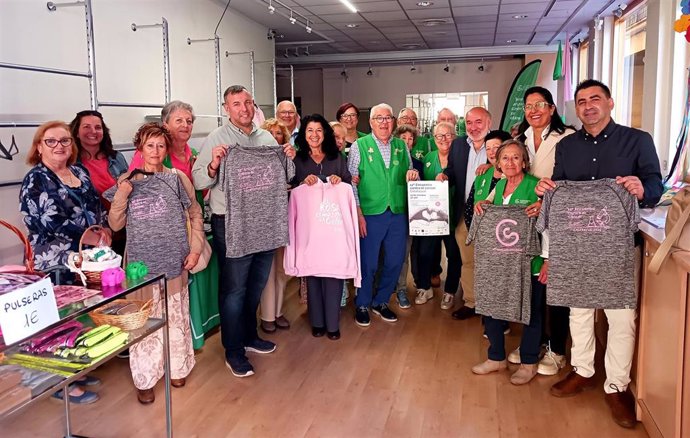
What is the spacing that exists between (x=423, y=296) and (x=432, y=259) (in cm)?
30

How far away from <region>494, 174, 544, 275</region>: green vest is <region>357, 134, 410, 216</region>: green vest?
93 centimetres

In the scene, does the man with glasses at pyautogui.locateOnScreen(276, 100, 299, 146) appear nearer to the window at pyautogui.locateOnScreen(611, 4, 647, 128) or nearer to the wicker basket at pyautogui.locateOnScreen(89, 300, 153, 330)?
the wicker basket at pyautogui.locateOnScreen(89, 300, 153, 330)

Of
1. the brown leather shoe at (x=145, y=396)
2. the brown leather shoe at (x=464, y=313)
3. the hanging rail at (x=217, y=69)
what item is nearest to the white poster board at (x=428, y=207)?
the brown leather shoe at (x=464, y=313)

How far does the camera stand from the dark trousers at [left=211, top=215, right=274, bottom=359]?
121 inches

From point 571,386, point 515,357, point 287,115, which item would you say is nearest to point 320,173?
point 287,115

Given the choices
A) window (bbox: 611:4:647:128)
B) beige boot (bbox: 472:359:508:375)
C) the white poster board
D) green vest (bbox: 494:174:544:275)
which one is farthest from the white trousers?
window (bbox: 611:4:647:128)

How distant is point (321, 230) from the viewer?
138 inches

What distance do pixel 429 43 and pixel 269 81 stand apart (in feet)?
10.8

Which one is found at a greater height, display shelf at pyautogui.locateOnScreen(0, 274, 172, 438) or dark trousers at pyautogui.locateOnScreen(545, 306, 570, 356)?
display shelf at pyautogui.locateOnScreen(0, 274, 172, 438)

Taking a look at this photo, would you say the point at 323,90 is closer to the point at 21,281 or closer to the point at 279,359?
the point at 279,359

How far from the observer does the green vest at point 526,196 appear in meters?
2.86

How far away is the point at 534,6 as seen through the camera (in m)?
7.14

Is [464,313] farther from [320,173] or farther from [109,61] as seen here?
[109,61]

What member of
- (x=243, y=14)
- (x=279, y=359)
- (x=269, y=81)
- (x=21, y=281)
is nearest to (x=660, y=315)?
(x=279, y=359)
